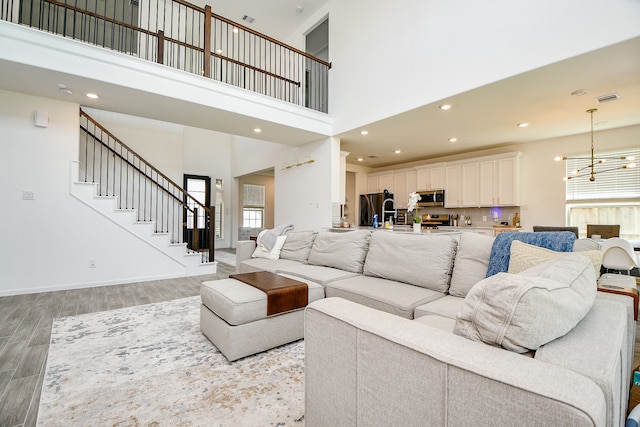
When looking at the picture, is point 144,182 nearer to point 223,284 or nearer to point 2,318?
point 2,318

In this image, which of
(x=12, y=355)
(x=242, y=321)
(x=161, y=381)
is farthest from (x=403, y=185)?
(x=12, y=355)

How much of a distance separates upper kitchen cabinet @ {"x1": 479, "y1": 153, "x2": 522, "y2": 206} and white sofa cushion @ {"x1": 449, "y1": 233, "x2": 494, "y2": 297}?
175 inches

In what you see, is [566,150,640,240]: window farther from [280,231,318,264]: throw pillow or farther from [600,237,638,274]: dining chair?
[280,231,318,264]: throw pillow

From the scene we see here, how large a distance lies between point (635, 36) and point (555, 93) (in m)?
1.17

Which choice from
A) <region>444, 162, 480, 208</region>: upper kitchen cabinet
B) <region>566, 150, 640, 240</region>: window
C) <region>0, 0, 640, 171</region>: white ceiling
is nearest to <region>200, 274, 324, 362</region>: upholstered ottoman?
<region>0, 0, 640, 171</region>: white ceiling

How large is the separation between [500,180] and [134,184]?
7759mm

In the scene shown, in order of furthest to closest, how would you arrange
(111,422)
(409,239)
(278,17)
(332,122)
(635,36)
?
(278,17)
(332,122)
(409,239)
(635,36)
(111,422)

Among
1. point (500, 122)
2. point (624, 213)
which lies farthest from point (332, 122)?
point (624, 213)

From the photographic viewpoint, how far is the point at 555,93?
3.56 meters

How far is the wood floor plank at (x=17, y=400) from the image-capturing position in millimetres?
1532

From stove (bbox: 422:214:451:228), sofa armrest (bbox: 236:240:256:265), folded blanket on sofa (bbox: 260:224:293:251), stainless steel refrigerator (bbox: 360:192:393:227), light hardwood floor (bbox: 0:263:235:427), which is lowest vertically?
light hardwood floor (bbox: 0:263:235:427)

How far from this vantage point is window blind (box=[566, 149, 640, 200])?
490 centimetres

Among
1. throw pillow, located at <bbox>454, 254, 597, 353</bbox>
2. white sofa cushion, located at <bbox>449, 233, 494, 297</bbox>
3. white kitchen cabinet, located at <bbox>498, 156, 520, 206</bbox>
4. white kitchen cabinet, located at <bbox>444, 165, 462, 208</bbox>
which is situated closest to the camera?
throw pillow, located at <bbox>454, 254, 597, 353</bbox>

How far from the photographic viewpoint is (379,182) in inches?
335
